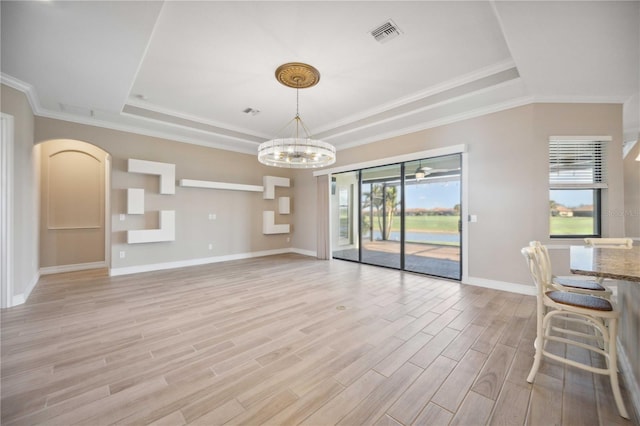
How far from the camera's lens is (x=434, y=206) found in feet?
20.5

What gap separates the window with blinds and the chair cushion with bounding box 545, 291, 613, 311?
2.45 m

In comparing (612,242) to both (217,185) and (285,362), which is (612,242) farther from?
(217,185)

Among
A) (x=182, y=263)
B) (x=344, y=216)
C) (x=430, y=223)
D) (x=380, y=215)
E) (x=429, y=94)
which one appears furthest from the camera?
(x=344, y=216)

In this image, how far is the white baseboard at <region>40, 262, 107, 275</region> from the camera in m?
5.17

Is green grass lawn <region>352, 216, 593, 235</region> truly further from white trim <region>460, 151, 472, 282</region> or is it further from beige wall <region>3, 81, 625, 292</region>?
white trim <region>460, 151, 472, 282</region>

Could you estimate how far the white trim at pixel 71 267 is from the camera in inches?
203

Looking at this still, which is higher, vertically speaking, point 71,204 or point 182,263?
point 71,204

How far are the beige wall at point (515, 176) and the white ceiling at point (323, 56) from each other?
0.25m

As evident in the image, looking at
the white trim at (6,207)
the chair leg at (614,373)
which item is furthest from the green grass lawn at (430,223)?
the white trim at (6,207)

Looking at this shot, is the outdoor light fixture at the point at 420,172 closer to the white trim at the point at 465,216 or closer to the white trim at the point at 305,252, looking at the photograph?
the white trim at the point at 465,216

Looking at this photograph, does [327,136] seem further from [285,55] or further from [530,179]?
[530,179]

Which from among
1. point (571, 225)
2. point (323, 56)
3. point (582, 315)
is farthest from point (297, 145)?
point (571, 225)

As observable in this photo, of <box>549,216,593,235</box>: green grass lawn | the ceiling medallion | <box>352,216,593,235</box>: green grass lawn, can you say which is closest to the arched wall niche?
the ceiling medallion

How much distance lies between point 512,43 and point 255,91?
11.0 ft
